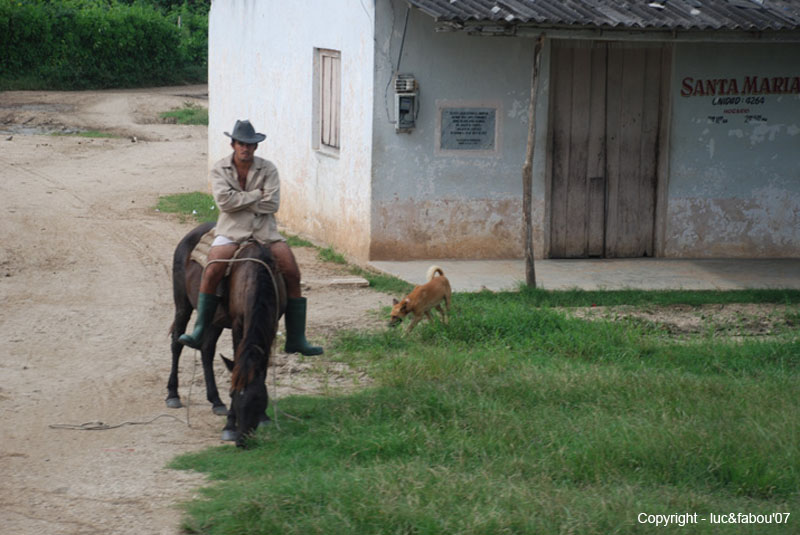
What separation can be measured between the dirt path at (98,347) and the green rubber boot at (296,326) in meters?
0.63

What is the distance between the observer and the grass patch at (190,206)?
14.6 meters

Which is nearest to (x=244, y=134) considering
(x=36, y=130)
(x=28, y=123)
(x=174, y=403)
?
(x=174, y=403)

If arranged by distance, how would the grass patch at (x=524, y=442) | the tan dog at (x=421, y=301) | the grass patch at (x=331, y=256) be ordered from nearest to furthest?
the grass patch at (x=524, y=442), the tan dog at (x=421, y=301), the grass patch at (x=331, y=256)

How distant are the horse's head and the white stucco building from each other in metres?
5.76

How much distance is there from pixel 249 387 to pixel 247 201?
1.38 meters

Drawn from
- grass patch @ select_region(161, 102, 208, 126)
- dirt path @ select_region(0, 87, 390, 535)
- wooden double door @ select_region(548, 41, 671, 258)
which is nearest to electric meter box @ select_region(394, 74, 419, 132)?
wooden double door @ select_region(548, 41, 671, 258)

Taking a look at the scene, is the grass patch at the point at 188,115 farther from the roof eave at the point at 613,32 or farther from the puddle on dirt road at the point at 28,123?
the roof eave at the point at 613,32

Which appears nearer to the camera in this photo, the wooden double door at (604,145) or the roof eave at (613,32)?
the roof eave at (613,32)

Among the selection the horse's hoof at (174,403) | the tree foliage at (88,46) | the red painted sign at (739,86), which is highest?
the tree foliage at (88,46)

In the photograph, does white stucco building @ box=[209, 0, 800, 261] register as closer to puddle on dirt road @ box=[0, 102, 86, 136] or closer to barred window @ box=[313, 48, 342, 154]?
barred window @ box=[313, 48, 342, 154]

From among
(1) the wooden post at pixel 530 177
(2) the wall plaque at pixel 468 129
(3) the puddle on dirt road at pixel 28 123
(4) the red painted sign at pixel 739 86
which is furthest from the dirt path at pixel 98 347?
(4) the red painted sign at pixel 739 86

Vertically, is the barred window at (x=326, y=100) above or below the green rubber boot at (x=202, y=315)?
above

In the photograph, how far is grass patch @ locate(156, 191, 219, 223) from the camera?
48.0 feet

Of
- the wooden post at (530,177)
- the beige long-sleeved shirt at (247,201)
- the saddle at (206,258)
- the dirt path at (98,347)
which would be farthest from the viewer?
the wooden post at (530,177)
